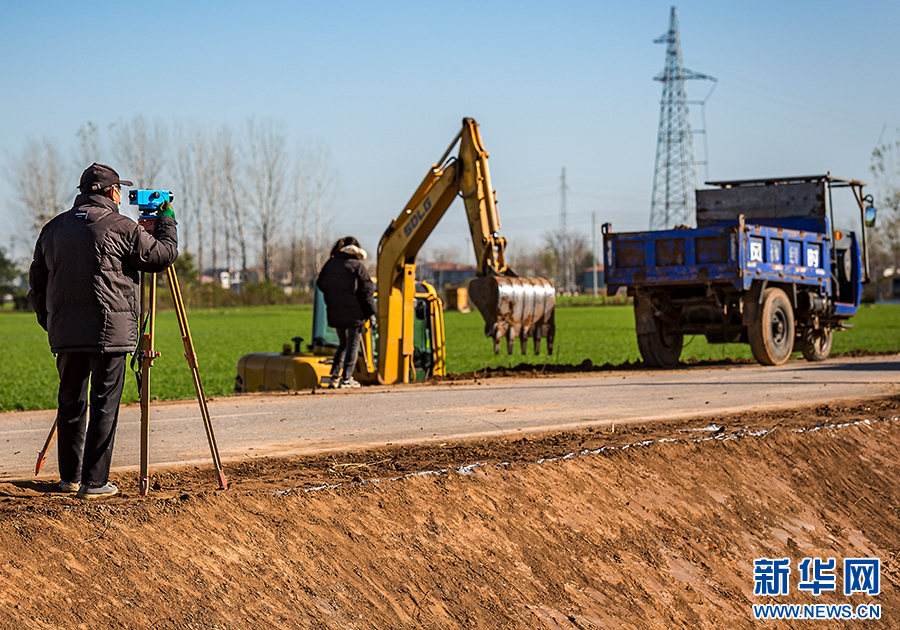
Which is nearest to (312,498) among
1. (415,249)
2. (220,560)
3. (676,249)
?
(220,560)

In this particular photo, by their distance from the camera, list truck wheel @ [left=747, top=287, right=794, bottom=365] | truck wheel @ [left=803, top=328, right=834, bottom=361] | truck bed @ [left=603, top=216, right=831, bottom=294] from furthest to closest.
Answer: truck wheel @ [left=803, top=328, right=834, bottom=361] → truck wheel @ [left=747, top=287, right=794, bottom=365] → truck bed @ [left=603, top=216, right=831, bottom=294]

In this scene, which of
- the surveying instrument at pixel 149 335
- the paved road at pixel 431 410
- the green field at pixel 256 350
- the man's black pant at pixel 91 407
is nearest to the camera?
the man's black pant at pixel 91 407

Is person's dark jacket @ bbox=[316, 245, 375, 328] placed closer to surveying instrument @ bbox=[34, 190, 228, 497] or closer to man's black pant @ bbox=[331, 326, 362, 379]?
man's black pant @ bbox=[331, 326, 362, 379]

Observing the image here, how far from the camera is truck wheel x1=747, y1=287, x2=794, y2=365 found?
15.7m

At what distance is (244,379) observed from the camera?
46.1 feet

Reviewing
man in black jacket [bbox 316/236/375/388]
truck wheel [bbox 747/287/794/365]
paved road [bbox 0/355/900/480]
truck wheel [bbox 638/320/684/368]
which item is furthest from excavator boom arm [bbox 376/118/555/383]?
truck wheel [bbox 747/287/794/365]

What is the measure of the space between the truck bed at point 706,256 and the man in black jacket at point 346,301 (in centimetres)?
521

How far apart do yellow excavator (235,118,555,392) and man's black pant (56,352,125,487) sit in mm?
7231

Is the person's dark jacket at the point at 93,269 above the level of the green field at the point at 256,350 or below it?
above

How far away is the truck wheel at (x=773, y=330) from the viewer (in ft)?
51.5

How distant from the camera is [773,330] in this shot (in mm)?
16391

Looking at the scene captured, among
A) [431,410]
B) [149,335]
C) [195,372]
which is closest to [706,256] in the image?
[431,410]

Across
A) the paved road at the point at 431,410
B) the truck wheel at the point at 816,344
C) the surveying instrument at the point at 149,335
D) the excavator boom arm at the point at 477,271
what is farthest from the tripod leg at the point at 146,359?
the truck wheel at the point at 816,344

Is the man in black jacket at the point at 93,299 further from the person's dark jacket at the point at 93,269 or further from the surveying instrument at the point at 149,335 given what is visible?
the surveying instrument at the point at 149,335
